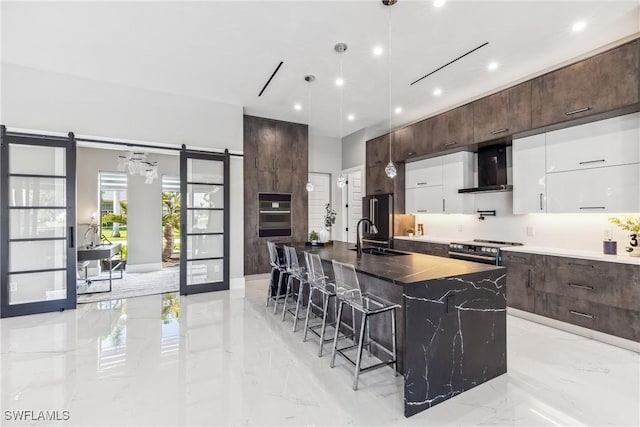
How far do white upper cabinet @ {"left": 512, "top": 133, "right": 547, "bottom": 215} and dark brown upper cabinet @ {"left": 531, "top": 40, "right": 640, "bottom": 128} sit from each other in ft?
1.19

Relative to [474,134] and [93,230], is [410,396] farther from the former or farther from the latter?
[93,230]

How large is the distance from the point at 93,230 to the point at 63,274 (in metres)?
2.45

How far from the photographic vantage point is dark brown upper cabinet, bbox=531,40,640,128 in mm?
2826

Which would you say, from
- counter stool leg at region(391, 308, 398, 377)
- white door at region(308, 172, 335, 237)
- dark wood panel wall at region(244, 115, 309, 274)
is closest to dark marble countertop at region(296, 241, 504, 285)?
counter stool leg at region(391, 308, 398, 377)

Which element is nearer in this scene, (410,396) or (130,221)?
(410,396)

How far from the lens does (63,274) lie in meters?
4.25

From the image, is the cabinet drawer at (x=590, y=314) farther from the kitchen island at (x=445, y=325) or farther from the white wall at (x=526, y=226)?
the kitchen island at (x=445, y=325)

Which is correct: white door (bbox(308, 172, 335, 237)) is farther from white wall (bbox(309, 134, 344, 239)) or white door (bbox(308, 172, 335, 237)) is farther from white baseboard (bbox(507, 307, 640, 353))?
white baseboard (bbox(507, 307, 640, 353))

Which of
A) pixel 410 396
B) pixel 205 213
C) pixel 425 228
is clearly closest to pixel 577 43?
pixel 425 228

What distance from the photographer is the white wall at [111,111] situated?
400cm

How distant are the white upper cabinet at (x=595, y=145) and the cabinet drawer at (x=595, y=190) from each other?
0.08m

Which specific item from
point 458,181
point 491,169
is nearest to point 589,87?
point 491,169

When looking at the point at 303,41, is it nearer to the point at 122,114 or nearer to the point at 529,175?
the point at 122,114

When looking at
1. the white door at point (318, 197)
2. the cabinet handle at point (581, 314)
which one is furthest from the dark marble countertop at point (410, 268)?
the white door at point (318, 197)
